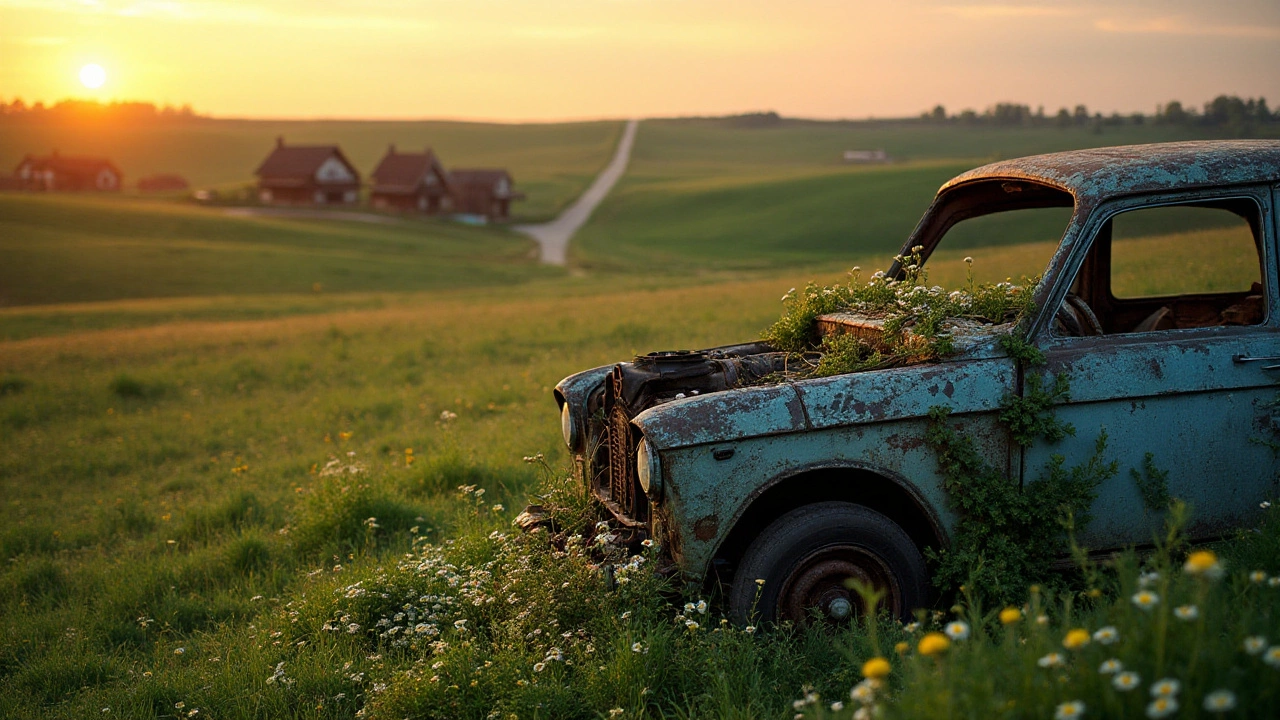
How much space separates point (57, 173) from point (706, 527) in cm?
8473

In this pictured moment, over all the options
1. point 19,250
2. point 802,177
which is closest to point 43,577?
point 19,250

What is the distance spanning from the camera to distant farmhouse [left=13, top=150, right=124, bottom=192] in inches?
2874

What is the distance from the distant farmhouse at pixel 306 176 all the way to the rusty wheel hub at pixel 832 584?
65.4 m

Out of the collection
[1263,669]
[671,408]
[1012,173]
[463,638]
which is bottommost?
[463,638]

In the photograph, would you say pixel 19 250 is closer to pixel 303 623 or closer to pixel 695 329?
pixel 695 329

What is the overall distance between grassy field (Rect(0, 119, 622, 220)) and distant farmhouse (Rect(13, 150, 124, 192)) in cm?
940

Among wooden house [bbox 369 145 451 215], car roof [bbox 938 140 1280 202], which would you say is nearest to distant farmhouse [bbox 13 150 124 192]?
wooden house [bbox 369 145 451 215]

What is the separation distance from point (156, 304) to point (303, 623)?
77.4ft

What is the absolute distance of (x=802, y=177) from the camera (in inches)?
2625

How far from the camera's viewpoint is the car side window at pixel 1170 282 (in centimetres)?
412

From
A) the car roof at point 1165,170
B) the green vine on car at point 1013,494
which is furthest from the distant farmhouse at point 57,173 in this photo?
the green vine on car at point 1013,494

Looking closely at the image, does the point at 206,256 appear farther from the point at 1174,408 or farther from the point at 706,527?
the point at 1174,408

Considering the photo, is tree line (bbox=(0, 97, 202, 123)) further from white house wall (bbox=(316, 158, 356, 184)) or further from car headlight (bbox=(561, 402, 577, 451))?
car headlight (bbox=(561, 402, 577, 451))

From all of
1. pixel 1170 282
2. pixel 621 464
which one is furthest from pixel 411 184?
pixel 621 464
